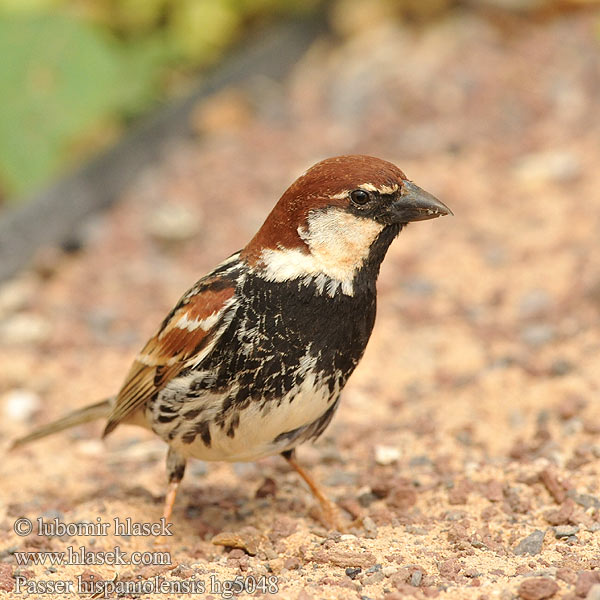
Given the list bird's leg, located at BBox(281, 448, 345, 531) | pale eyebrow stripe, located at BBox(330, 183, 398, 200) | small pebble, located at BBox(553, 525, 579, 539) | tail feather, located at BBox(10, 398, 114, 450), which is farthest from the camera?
tail feather, located at BBox(10, 398, 114, 450)

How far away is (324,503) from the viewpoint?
4.00 meters

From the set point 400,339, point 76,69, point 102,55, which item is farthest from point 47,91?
point 400,339

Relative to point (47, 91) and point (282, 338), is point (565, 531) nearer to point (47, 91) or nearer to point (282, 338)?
point (282, 338)

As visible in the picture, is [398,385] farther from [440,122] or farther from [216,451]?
[440,122]

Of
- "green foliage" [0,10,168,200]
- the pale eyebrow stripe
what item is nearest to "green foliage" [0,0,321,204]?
"green foliage" [0,10,168,200]

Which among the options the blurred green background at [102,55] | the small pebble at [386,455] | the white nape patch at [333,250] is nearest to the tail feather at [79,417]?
the small pebble at [386,455]

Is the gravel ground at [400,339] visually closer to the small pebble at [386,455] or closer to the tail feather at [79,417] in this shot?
the small pebble at [386,455]

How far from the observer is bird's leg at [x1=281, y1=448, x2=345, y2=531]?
3911 millimetres

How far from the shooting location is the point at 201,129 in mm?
8023

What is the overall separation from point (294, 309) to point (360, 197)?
440 millimetres

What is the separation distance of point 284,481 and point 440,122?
4112mm

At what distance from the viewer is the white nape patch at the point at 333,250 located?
133 inches

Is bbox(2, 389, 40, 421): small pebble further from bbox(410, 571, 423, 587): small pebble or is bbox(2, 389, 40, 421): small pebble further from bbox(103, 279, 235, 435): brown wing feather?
bbox(410, 571, 423, 587): small pebble

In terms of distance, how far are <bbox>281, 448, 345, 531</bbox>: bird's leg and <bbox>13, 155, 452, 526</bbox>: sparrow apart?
474 millimetres
